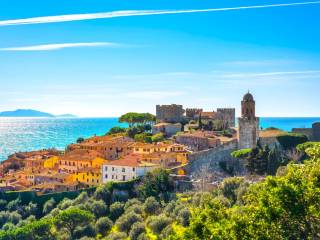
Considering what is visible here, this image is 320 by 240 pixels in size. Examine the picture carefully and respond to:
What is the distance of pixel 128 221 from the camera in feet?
124

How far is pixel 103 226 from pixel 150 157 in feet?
41.5

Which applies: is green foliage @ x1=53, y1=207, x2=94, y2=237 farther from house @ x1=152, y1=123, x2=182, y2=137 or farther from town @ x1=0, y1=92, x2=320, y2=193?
house @ x1=152, y1=123, x2=182, y2=137

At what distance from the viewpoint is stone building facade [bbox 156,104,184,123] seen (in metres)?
75.6

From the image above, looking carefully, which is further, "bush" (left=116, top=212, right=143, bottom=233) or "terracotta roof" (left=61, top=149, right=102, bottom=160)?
"terracotta roof" (left=61, top=149, right=102, bottom=160)

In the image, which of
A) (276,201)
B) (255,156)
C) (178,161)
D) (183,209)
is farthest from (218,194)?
(276,201)

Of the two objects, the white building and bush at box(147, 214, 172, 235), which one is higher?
the white building

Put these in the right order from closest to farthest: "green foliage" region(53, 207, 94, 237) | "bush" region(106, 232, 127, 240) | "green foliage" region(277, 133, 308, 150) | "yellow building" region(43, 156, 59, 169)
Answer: "bush" region(106, 232, 127, 240) → "green foliage" region(53, 207, 94, 237) → "green foliage" region(277, 133, 308, 150) → "yellow building" region(43, 156, 59, 169)

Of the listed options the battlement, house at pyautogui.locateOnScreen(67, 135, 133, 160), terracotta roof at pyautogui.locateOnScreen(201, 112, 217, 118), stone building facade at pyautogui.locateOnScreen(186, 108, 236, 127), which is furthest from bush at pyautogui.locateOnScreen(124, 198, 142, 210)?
the battlement

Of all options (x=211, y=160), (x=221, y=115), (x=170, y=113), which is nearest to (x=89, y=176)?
(x=211, y=160)

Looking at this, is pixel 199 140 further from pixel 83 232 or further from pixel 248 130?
pixel 83 232

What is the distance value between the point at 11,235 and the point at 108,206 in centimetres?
853

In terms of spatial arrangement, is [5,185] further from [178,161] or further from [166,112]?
[166,112]

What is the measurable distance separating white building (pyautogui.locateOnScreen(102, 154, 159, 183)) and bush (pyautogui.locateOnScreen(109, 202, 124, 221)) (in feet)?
18.8

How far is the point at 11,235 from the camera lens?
38.1 m
